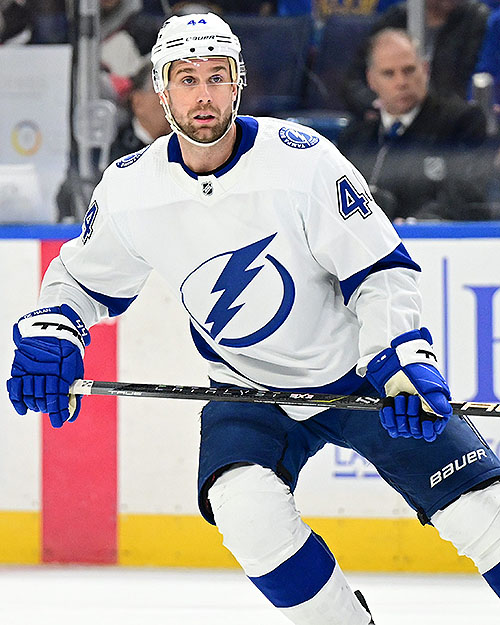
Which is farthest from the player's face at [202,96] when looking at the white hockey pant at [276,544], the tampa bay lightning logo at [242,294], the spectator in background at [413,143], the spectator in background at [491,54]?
the spectator in background at [491,54]

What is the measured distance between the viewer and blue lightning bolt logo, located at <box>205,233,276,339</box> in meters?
2.11

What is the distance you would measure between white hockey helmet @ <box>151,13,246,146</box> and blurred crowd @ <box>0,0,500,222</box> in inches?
52.9

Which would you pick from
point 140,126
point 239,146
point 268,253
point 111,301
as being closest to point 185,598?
point 111,301

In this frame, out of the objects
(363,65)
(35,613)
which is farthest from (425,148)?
(35,613)

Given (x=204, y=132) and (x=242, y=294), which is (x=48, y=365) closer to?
(x=242, y=294)

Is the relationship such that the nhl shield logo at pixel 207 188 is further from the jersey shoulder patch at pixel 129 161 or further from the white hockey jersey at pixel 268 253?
the jersey shoulder patch at pixel 129 161

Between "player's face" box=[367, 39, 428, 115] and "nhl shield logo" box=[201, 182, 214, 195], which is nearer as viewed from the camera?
"nhl shield logo" box=[201, 182, 214, 195]

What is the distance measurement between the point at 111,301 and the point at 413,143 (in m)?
1.50

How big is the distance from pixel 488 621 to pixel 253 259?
1.17m

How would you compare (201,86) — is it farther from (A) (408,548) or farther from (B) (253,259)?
(A) (408,548)

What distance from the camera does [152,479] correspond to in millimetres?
3254

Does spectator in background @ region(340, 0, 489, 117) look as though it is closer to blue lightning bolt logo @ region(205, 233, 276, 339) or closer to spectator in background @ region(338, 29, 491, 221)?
spectator in background @ region(338, 29, 491, 221)

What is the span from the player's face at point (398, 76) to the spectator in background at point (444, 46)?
3 centimetres

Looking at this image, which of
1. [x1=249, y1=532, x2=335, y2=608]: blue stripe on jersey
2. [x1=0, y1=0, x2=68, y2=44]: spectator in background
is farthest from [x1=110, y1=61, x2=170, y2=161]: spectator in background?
[x1=249, y1=532, x2=335, y2=608]: blue stripe on jersey
